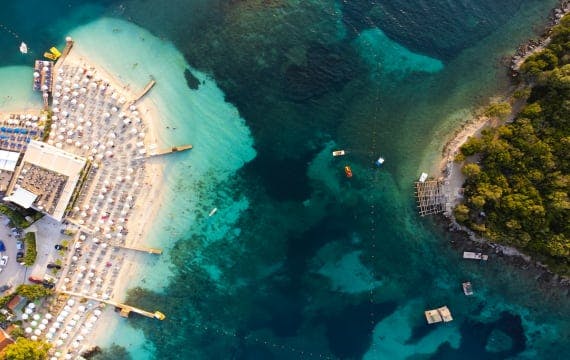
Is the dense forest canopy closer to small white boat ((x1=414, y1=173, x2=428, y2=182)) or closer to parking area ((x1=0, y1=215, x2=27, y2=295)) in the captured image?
small white boat ((x1=414, y1=173, x2=428, y2=182))

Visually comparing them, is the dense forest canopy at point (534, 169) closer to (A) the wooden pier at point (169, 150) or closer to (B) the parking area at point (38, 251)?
(A) the wooden pier at point (169, 150)

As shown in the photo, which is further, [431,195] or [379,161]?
[379,161]

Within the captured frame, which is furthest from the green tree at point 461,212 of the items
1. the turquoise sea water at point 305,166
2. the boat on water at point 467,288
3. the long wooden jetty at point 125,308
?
the long wooden jetty at point 125,308

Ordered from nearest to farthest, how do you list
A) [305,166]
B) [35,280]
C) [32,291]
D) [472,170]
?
[472,170] < [32,291] < [35,280] < [305,166]

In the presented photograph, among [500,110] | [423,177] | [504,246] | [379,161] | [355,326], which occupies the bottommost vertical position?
[355,326]

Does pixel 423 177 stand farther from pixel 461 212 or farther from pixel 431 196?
pixel 461 212

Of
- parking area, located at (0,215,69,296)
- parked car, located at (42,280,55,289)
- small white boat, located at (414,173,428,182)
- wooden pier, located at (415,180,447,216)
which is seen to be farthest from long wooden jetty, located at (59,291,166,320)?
small white boat, located at (414,173,428,182)

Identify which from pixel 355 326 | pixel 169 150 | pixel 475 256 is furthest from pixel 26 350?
pixel 475 256
